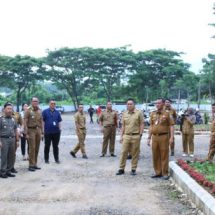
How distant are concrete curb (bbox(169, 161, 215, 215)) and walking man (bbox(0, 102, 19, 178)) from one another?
145 inches

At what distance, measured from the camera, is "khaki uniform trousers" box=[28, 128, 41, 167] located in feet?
42.2

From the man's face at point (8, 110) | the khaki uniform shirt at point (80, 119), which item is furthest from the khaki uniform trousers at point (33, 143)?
the khaki uniform shirt at point (80, 119)

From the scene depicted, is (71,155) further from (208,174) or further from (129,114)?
(208,174)

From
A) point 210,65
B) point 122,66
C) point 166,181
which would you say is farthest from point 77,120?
point 122,66

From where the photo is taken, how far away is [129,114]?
12219 mm

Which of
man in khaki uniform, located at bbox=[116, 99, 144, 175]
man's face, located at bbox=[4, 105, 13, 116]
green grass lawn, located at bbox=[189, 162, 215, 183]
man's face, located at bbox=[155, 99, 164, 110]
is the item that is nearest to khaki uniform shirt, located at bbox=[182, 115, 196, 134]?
green grass lawn, located at bbox=[189, 162, 215, 183]

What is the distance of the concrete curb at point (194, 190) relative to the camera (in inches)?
283

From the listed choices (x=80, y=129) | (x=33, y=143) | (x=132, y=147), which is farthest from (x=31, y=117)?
(x=80, y=129)

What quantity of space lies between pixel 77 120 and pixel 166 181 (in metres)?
5.67

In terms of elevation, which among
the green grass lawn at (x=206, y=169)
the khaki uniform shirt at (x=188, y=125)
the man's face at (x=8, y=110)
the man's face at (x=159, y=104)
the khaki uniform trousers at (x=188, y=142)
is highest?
the man's face at (x=159, y=104)

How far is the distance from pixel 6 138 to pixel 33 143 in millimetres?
1588

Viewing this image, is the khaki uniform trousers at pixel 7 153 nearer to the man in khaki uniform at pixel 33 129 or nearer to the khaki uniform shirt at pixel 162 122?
the man in khaki uniform at pixel 33 129

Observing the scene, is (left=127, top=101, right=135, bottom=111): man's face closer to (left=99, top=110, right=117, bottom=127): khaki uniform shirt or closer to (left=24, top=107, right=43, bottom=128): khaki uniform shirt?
(left=24, top=107, right=43, bottom=128): khaki uniform shirt

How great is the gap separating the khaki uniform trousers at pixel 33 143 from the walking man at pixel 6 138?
46.6 inches
